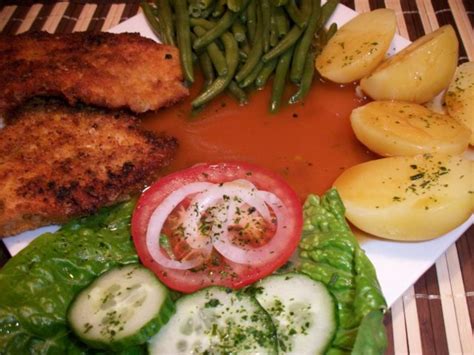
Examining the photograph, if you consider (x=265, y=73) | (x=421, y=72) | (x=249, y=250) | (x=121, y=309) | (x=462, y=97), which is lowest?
(x=121, y=309)

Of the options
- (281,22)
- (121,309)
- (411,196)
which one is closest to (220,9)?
(281,22)

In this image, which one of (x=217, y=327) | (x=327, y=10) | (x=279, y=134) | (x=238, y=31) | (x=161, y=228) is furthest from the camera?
(x=327, y=10)

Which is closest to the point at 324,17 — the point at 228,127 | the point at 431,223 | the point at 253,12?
the point at 253,12

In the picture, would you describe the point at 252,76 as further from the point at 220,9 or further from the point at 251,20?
the point at 220,9

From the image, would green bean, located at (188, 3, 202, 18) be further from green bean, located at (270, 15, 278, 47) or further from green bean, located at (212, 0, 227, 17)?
green bean, located at (270, 15, 278, 47)

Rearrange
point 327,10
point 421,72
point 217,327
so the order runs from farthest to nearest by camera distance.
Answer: point 327,10 → point 421,72 → point 217,327

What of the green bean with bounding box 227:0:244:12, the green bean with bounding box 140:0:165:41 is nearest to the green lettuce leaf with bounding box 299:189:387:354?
the green bean with bounding box 227:0:244:12

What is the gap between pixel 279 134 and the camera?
3.46 m

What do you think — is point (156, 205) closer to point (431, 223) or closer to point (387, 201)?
point (387, 201)

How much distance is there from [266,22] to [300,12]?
282mm

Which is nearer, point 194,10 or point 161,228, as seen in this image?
point 161,228

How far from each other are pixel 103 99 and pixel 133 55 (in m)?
0.46

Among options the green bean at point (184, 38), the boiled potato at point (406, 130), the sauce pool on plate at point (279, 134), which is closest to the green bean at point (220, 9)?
the green bean at point (184, 38)

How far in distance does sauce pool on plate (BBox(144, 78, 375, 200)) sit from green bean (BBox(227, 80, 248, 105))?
0.13 feet
